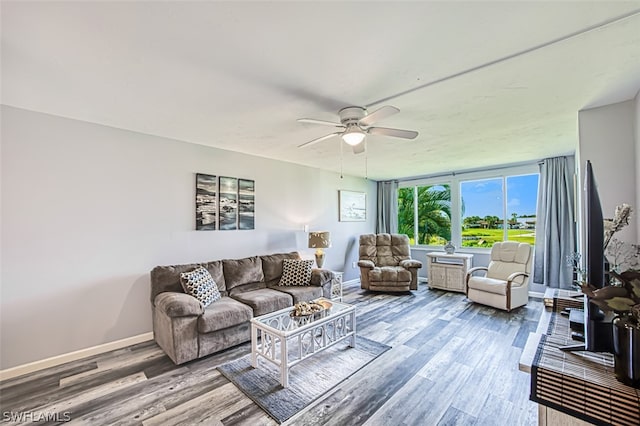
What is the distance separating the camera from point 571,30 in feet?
5.02

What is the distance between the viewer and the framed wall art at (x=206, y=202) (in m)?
3.70

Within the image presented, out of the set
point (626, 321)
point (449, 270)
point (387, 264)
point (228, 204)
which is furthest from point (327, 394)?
point (449, 270)

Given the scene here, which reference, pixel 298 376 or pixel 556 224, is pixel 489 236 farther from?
pixel 298 376

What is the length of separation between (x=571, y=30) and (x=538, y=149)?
3.13 m

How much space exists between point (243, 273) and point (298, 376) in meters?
1.69

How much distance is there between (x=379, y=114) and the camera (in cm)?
218

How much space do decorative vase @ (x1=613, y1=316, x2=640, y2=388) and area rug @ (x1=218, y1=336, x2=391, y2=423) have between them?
1.82m

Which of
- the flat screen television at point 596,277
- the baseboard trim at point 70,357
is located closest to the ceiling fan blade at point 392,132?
the flat screen television at point 596,277

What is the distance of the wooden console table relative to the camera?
112cm

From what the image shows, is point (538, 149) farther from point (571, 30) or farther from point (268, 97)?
point (268, 97)

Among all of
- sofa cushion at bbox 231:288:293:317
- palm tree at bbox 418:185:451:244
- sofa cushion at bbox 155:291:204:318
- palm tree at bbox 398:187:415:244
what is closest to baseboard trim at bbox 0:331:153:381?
sofa cushion at bbox 155:291:204:318

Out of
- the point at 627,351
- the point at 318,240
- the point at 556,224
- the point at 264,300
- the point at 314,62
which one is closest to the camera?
the point at 627,351

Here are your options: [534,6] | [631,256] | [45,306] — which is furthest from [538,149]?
[45,306]

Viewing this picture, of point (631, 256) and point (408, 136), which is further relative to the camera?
point (408, 136)
